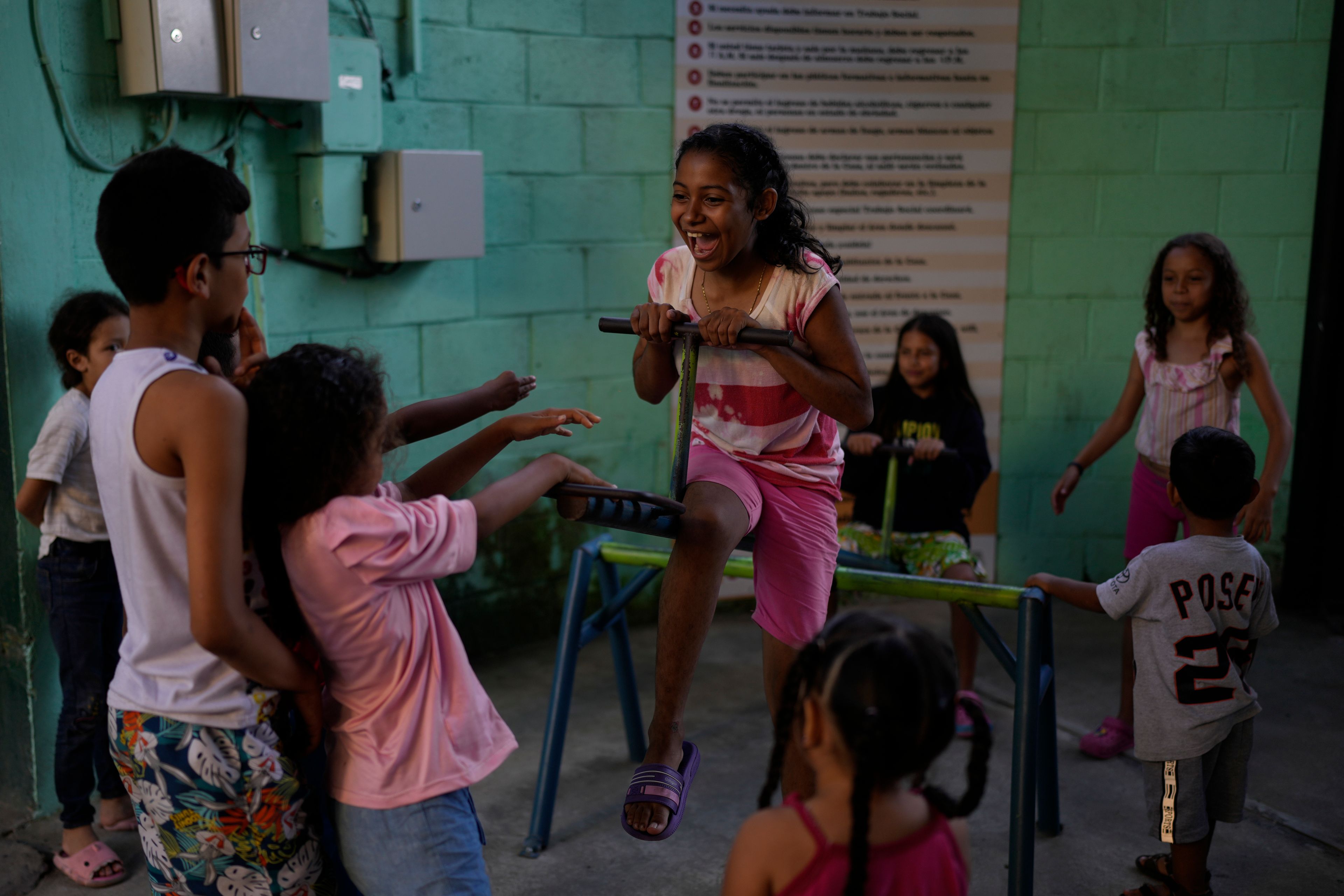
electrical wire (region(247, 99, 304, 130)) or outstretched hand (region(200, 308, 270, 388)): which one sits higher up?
electrical wire (region(247, 99, 304, 130))

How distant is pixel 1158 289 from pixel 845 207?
134 cm

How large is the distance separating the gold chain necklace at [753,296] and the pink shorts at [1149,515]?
1.65 m

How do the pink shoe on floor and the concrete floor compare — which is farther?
the pink shoe on floor

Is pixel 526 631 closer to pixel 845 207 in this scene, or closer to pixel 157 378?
pixel 845 207

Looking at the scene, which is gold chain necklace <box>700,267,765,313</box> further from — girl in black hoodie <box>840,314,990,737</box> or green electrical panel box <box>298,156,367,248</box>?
green electrical panel box <box>298,156,367,248</box>

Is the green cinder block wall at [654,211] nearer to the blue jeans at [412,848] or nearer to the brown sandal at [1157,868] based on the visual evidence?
the brown sandal at [1157,868]

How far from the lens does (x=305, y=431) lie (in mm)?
1536

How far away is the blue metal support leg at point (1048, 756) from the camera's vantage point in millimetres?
2869

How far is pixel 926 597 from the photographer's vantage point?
2.69m

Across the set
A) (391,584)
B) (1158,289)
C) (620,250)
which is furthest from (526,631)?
(391,584)

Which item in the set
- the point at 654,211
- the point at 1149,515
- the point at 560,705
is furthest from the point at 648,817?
the point at 654,211

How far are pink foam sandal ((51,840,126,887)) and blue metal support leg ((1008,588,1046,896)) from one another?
2041 mm

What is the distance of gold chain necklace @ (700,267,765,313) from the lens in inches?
89.9

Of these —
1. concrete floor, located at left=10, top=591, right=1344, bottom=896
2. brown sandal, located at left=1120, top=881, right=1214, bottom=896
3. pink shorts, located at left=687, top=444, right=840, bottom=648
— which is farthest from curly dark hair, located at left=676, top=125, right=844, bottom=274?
brown sandal, located at left=1120, top=881, right=1214, bottom=896
